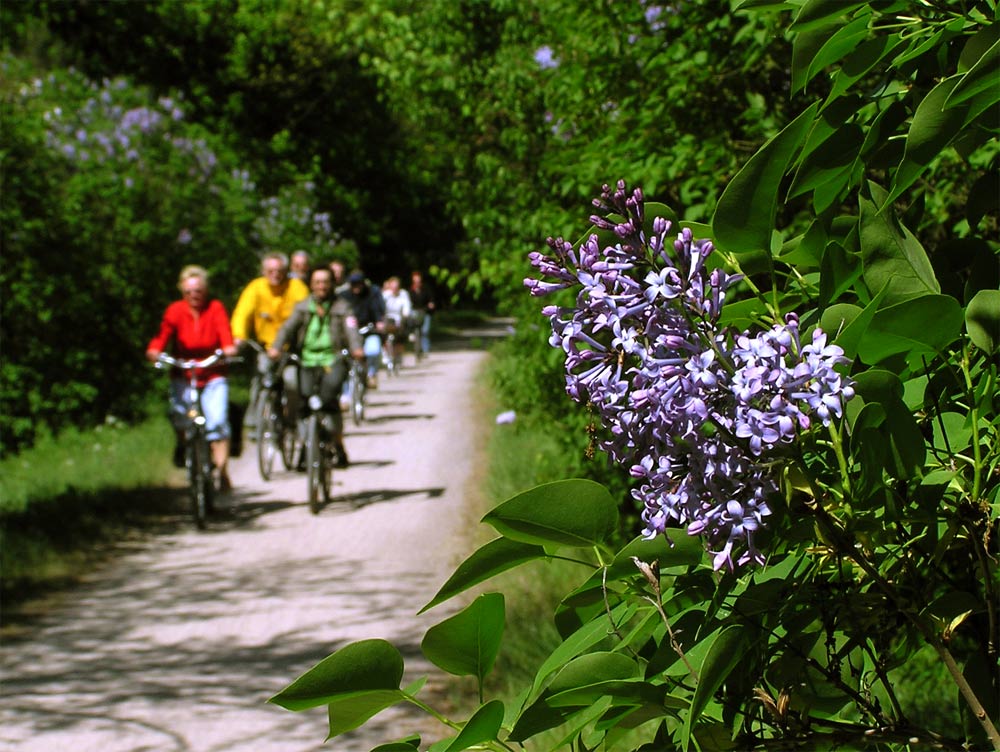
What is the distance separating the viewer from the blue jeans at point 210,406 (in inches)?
435

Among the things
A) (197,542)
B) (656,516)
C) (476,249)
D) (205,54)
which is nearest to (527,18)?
(476,249)

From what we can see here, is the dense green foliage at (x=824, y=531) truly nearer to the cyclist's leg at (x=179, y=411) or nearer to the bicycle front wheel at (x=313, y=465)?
the cyclist's leg at (x=179, y=411)

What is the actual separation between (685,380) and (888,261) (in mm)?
286

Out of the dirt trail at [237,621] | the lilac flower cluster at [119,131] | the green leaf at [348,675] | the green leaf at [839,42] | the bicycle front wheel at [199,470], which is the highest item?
the lilac flower cluster at [119,131]

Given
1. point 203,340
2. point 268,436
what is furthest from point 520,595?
point 268,436

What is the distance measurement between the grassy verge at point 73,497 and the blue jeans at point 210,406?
101 centimetres

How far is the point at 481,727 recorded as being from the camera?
122cm

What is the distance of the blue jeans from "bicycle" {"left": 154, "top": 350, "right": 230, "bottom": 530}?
3cm

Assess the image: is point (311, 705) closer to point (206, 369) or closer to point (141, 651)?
point (141, 651)

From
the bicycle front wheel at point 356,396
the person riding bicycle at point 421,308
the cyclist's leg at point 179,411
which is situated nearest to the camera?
the cyclist's leg at point 179,411

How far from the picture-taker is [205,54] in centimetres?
3073

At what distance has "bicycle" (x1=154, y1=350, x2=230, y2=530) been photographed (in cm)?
1095

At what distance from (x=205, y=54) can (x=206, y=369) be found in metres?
21.3

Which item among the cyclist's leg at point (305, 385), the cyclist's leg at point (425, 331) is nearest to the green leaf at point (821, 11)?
the cyclist's leg at point (305, 385)
